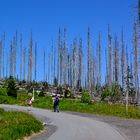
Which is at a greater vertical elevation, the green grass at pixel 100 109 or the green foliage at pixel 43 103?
the green foliage at pixel 43 103

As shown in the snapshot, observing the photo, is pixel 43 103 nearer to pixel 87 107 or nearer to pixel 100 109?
pixel 87 107

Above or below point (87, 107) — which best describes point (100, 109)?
below

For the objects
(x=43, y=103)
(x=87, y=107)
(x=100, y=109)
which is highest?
(x=43, y=103)

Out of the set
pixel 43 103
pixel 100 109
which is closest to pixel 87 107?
pixel 100 109

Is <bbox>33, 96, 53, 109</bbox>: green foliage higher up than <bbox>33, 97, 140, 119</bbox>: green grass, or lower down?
higher up

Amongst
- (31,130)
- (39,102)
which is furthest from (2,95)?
(31,130)

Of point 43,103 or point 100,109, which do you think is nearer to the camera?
point 100,109

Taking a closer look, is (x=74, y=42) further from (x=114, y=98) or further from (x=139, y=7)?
(x=139, y=7)

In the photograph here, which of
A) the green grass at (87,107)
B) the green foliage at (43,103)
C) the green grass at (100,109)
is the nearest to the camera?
the green grass at (100,109)

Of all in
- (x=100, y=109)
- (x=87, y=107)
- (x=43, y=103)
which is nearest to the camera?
(x=100, y=109)

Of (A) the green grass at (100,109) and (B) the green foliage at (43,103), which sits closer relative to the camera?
(A) the green grass at (100,109)

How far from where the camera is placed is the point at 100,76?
345 ft

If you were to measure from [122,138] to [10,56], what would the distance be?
87695mm

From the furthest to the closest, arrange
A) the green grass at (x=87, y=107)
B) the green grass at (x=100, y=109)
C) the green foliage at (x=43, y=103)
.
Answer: the green foliage at (x=43, y=103) < the green grass at (x=87, y=107) < the green grass at (x=100, y=109)
